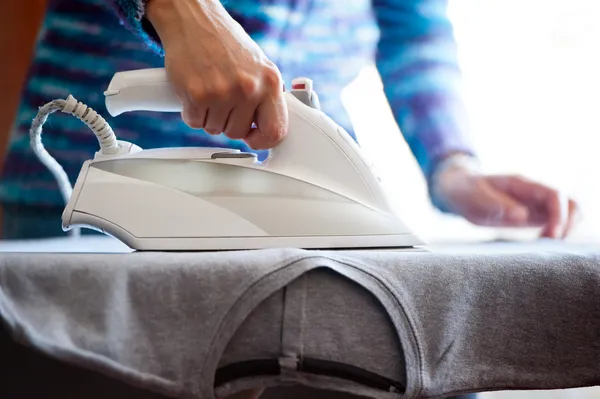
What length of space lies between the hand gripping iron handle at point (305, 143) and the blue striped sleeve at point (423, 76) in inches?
15.1

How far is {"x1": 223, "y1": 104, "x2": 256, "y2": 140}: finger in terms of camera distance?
2.08ft

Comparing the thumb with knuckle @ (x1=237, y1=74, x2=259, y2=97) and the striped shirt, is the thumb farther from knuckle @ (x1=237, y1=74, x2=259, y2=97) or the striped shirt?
knuckle @ (x1=237, y1=74, x2=259, y2=97)

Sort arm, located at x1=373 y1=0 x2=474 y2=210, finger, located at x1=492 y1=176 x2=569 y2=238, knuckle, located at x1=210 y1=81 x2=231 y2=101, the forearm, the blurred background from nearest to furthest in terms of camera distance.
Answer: knuckle, located at x1=210 y1=81 x2=231 y2=101 < finger, located at x1=492 y1=176 x2=569 y2=238 < arm, located at x1=373 y1=0 x2=474 y2=210 < the blurred background < the forearm

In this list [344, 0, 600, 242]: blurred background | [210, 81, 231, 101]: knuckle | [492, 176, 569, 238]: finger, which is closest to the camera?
[210, 81, 231, 101]: knuckle

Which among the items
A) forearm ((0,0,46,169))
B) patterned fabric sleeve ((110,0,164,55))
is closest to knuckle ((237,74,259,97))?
patterned fabric sleeve ((110,0,164,55))

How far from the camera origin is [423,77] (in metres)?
1.13

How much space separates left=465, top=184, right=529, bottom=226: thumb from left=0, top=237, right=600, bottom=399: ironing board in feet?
1.58

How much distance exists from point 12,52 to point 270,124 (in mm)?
1042

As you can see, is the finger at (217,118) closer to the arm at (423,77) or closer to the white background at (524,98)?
the arm at (423,77)

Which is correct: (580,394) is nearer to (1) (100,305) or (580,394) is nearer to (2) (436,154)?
(2) (436,154)

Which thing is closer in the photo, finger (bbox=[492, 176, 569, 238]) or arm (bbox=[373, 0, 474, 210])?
finger (bbox=[492, 176, 569, 238])

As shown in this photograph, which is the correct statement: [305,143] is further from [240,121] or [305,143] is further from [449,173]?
[449,173]

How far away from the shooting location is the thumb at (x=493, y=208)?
0.94 metres

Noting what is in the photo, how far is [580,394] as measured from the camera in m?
1.17
